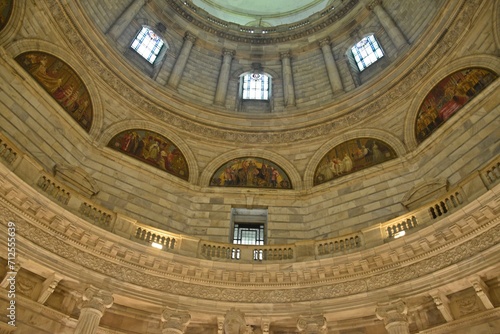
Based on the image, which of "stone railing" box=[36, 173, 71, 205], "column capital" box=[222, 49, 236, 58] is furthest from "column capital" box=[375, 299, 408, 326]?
"column capital" box=[222, 49, 236, 58]

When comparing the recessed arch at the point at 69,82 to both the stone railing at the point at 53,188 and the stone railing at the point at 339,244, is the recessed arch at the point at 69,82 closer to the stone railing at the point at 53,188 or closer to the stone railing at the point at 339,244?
the stone railing at the point at 53,188

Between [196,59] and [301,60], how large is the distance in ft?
22.0

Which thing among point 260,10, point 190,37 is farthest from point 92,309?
point 260,10

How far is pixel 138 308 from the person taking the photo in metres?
13.1

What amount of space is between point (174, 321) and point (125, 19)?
17.2 m

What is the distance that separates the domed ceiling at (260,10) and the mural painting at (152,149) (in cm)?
1633

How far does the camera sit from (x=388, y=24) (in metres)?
22.6

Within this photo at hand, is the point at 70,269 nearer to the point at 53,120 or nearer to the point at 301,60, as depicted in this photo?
→ the point at 53,120

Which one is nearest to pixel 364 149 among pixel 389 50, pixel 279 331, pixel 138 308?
pixel 389 50

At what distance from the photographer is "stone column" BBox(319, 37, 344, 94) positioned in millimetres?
22609

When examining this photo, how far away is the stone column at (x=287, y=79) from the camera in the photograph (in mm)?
23189

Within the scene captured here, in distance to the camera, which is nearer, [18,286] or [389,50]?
[18,286]

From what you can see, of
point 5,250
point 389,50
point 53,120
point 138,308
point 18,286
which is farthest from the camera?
point 389,50

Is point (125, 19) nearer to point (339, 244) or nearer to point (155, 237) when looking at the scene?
point (155, 237)
